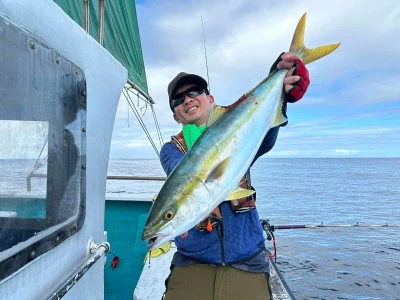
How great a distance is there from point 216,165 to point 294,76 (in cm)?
100

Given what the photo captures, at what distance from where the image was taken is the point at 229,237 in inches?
109

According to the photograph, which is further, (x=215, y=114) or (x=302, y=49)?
(x=302, y=49)

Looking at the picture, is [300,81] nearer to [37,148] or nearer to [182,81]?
[182,81]

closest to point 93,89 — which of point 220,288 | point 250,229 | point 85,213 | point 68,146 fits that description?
point 68,146

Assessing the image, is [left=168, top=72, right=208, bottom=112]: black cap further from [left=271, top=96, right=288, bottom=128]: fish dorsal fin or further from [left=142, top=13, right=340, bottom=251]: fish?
[left=271, top=96, right=288, bottom=128]: fish dorsal fin

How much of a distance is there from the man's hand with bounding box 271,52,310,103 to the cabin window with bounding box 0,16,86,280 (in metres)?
1.48

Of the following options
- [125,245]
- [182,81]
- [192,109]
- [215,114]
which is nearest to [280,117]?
[215,114]

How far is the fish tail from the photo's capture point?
8.50 ft

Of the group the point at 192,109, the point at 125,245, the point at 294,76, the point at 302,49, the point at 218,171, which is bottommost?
the point at 125,245

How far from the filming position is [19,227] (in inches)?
63.1

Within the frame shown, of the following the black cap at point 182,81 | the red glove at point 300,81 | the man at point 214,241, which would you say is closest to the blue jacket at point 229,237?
the man at point 214,241

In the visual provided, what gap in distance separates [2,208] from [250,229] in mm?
1943

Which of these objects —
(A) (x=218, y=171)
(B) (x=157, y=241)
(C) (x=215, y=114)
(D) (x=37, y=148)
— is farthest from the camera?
(C) (x=215, y=114)

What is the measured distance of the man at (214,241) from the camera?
2777 mm
